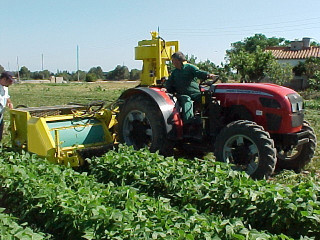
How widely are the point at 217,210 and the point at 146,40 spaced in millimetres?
6902

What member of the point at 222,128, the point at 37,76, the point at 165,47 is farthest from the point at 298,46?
the point at 37,76

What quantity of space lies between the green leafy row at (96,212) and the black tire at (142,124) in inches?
70.0

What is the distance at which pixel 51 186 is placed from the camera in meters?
→ 3.86

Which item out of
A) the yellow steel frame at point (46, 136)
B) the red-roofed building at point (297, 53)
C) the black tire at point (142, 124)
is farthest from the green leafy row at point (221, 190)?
the red-roofed building at point (297, 53)

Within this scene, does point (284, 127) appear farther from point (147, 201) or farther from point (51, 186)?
point (51, 186)

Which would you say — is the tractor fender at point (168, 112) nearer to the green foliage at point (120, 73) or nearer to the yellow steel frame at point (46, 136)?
the yellow steel frame at point (46, 136)

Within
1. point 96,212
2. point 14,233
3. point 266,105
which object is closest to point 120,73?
point 266,105

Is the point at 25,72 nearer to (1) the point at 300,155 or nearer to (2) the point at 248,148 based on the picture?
(1) the point at 300,155

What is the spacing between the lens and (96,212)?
320 centimetres

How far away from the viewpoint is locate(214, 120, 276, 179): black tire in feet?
16.7

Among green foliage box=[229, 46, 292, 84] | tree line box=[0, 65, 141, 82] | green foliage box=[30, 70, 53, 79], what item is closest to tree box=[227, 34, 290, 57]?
tree line box=[0, 65, 141, 82]

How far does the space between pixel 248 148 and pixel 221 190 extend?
1592 mm

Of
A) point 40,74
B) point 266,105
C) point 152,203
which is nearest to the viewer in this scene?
point 152,203

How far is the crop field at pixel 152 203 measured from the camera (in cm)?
304
